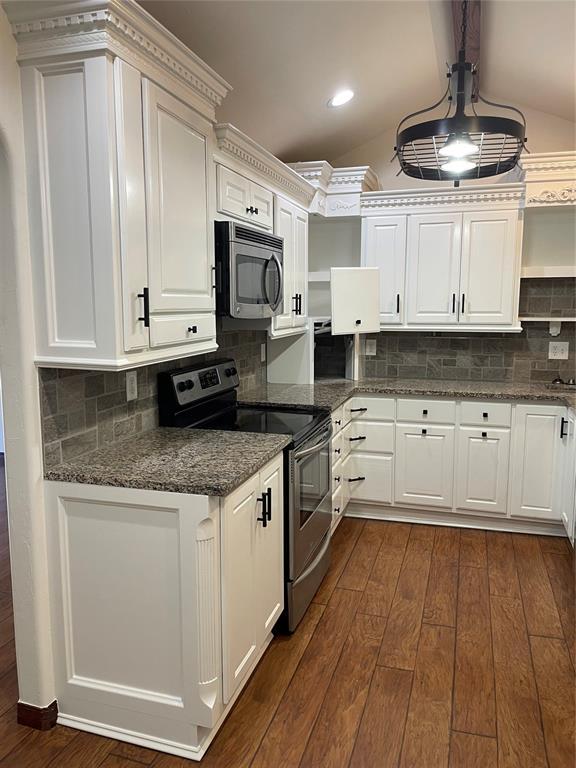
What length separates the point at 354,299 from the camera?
12.4 ft

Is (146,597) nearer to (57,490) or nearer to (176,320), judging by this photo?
(57,490)

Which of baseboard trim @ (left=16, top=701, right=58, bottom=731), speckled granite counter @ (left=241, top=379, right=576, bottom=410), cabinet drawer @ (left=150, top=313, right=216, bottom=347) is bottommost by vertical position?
baseboard trim @ (left=16, top=701, right=58, bottom=731)

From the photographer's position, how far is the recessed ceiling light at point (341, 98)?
3463 mm

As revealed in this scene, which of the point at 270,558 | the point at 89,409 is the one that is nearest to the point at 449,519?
the point at 270,558

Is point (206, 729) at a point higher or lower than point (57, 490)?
lower

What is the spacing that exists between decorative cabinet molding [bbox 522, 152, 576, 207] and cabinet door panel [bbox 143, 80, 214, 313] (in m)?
2.41

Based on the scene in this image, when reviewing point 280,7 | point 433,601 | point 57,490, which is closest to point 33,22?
point 280,7

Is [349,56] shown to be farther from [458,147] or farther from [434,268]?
[434,268]

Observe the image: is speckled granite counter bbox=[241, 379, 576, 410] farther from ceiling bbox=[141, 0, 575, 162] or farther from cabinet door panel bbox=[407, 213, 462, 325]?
ceiling bbox=[141, 0, 575, 162]

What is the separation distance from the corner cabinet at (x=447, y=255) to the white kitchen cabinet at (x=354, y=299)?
0.39 metres

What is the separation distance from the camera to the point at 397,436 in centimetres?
394

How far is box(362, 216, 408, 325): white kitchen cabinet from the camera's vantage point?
4.16m

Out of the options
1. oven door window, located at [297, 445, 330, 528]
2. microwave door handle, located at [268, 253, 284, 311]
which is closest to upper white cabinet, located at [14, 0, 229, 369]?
oven door window, located at [297, 445, 330, 528]

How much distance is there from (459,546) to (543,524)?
2.11 ft
